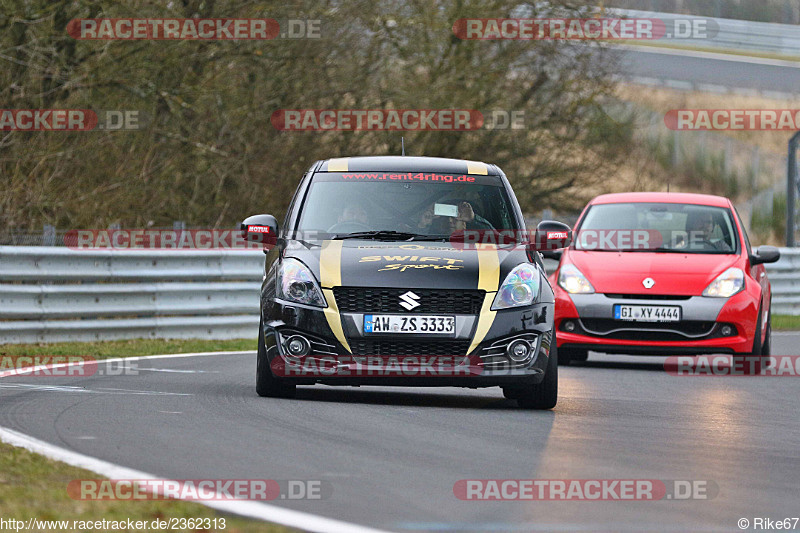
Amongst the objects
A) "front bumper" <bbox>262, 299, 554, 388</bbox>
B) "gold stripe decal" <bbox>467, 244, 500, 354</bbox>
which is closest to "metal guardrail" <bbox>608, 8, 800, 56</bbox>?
"gold stripe decal" <bbox>467, 244, 500, 354</bbox>

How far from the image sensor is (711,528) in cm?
546

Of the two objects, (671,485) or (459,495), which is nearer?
(459,495)

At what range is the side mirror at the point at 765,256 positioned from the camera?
13922mm

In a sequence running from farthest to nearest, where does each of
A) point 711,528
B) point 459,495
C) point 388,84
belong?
point 388,84
point 459,495
point 711,528

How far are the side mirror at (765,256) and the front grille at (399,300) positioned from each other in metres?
5.58

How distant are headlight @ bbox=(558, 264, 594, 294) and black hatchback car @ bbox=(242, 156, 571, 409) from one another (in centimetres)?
386

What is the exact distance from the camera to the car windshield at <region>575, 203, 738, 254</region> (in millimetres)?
14438

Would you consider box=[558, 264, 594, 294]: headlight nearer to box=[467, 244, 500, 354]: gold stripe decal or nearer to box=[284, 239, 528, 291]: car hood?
box=[284, 239, 528, 291]: car hood

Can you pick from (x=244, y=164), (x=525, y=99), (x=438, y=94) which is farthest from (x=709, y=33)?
(x=244, y=164)

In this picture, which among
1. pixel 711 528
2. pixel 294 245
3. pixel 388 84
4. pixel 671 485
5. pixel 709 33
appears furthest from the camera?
pixel 709 33

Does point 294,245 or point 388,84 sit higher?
point 388,84

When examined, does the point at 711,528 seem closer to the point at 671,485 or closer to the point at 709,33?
the point at 671,485

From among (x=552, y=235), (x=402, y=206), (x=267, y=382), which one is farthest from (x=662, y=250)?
(x=267, y=382)

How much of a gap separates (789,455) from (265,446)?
8.97 feet
